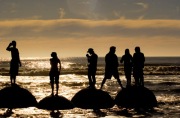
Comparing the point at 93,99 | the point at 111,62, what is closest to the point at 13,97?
the point at 93,99

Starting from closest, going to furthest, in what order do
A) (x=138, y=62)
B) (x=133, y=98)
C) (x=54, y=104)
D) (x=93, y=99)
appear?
(x=54, y=104), (x=93, y=99), (x=133, y=98), (x=138, y=62)

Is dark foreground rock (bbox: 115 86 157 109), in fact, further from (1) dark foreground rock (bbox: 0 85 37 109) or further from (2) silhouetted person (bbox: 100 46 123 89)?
(1) dark foreground rock (bbox: 0 85 37 109)

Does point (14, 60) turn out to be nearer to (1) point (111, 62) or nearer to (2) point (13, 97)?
(2) point (13, 97)

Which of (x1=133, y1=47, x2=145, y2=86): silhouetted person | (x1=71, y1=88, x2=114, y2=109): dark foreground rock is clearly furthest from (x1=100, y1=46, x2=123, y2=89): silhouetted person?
(x1=71, y1=88, x2=114, y2=109): dark foreground rock

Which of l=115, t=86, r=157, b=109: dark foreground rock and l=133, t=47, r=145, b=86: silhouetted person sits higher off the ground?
l=133, t=47, r=145, b=86: silhouetted person

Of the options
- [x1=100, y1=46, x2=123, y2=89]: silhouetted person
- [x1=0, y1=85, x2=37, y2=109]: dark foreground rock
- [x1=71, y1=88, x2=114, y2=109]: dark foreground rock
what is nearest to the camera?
[x1=0, y1=85, x2=37, y2=109]: dark foreground rock

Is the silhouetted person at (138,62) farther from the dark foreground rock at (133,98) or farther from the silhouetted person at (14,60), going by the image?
the silhouetted person at (14,60)

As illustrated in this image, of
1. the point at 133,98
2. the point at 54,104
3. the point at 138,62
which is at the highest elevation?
the point at 138,62

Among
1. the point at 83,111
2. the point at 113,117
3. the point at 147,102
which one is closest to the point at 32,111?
the point at 83,111

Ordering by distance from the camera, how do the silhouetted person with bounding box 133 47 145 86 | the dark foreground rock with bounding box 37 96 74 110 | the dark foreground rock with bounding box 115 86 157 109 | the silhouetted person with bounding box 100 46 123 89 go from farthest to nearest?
the silhouetted person with bounding box 133 47 145 86 → the silhouetted person with bounding box 100 46 123 89 → the dark foreground rock with bounding box 115 86 157 109 → the dark foreground rock with bounding box 37 96 74 110

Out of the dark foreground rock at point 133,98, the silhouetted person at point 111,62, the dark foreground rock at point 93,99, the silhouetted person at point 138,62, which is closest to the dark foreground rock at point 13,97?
the dark foreground rock at point 93,99

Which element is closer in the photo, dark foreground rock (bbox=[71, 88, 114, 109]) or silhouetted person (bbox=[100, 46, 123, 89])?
dark foreground rock (bbox=[71, 88, 114, 109])

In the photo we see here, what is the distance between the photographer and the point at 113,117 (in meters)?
18.0

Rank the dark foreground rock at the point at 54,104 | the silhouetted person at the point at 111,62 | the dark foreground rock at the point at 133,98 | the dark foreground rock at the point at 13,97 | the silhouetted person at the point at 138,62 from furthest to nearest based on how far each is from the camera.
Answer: the silhouetted person at the point at 138,62, the silhouetted person at the point at 111,62, the dark foreground rock at the point at 133,98, the dark foreground rock at the point at 13,97, the dark foreground rock at the point at 54,104
